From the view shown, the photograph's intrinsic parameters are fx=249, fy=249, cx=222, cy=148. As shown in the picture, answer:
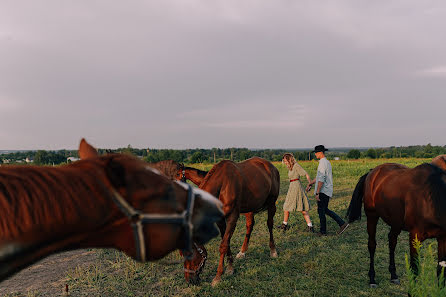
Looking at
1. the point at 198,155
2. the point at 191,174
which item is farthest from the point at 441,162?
the point at 198,155

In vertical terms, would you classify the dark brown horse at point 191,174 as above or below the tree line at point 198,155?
above

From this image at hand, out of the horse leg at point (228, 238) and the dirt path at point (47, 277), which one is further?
the horse leg at point (228, 238)

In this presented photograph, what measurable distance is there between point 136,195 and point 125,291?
3947mm

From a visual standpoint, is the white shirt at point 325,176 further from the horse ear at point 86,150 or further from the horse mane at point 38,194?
the horse mane at point 38,194

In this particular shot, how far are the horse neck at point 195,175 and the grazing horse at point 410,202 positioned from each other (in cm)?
368

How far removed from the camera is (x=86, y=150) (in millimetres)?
1790

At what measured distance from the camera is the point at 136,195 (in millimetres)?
1447

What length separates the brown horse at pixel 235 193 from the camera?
492 centimetres

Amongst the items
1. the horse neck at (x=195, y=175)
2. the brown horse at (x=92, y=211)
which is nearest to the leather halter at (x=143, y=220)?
the brown horse at (x=92, y=211)

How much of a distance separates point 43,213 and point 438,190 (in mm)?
4659

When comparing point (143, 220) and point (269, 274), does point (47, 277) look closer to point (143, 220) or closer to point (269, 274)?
point (269, 274)

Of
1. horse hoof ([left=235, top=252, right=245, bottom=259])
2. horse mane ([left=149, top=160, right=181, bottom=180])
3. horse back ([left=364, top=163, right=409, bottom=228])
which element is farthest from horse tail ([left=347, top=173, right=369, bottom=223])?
horse mane ([left=149, top=160, right=181, bottom=180])

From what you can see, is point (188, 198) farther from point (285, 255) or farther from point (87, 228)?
point (285, 255)

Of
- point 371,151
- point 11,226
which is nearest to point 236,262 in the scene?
point 11,226
